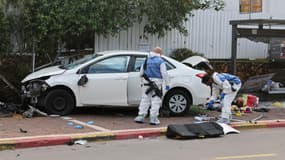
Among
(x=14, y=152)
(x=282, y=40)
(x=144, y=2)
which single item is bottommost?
(x=14, y=152)

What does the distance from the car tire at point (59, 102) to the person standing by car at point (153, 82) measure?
176cm

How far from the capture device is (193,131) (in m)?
10.2

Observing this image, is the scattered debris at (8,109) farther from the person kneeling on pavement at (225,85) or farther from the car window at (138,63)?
the person kneeling on pavement at (225,85)

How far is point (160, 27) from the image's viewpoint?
15695mm

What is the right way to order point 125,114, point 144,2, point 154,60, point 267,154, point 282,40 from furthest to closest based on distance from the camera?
point 282,40 < point 144,2 < point 125,114 < point 154,60 < point 267,154

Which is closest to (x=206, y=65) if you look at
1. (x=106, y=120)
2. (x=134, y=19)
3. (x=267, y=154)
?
(x=134, y=19)

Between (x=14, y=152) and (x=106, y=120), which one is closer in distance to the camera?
(x=14, y=152)

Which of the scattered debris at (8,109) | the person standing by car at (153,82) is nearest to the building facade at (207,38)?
the scattered debris at (8,109)

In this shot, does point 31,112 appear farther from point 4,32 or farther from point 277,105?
point 277,105

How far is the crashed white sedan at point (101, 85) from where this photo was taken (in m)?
11.6

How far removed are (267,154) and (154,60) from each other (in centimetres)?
353

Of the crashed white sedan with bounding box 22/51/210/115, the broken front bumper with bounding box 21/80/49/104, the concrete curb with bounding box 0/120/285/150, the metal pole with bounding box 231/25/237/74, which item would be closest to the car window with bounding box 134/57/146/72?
the crashed white sedan with bounding box 22/51/210/115

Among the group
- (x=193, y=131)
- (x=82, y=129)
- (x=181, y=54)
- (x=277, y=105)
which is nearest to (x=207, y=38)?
(x=181, y=54)

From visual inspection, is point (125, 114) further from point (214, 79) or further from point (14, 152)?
point (14, 152)
